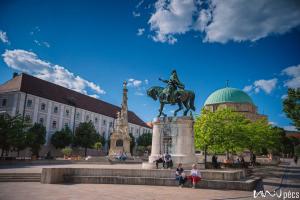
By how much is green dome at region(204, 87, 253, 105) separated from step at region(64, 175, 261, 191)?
7638 centimetres

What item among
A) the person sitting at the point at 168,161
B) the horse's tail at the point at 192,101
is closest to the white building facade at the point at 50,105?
the horse's tail at the point at 192,101

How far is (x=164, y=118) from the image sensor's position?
75.7 feet

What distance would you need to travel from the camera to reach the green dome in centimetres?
9095

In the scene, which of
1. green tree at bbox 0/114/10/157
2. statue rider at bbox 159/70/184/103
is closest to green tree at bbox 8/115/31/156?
green tree at bbox 0/114/10/157

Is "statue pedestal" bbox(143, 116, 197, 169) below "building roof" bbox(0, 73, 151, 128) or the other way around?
below

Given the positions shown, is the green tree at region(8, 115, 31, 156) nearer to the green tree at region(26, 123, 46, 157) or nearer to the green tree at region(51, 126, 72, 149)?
the green tree at region(26, 123, 46, 157)

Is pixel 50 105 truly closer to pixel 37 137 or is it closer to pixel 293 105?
pixel 37 137

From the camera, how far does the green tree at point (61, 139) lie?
215 ft

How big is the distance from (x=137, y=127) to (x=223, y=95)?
34141mm

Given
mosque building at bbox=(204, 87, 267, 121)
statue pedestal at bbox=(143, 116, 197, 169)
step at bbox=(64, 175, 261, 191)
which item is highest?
mosque building at bbox=(204, 87, 267, 121)

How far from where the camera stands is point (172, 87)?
23391mm

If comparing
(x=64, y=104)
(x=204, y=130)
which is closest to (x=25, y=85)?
(x=64, y=104)

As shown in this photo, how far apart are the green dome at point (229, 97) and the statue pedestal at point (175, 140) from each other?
71.6 meters

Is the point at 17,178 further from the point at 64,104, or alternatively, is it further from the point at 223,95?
the point at 223,95
